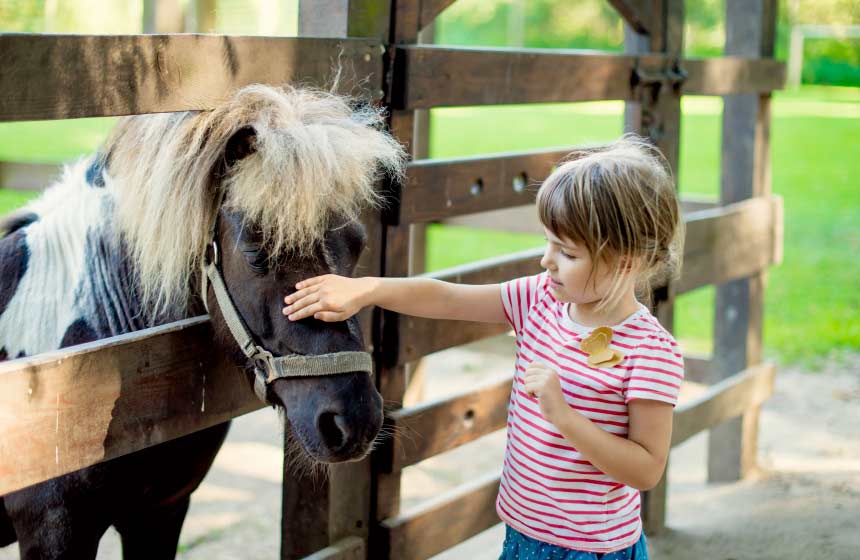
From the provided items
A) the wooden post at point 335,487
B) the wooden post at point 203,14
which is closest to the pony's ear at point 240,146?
the wooden post at point 335,487

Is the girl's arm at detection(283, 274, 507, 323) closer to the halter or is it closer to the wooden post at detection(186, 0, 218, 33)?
the halter

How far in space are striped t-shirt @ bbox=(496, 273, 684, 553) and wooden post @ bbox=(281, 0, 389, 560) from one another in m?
0.56

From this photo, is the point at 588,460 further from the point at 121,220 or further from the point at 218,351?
the point at 121,220

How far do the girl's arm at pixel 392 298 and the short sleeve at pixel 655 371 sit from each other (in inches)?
15.9

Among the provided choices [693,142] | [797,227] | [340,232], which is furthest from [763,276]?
[693,142]

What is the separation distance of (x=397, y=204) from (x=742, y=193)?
2380mm

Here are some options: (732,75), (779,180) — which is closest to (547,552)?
(732,75)

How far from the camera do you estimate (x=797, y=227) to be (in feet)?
38.4

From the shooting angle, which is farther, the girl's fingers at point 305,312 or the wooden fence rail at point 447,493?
the wooden fence rail at point 447,493

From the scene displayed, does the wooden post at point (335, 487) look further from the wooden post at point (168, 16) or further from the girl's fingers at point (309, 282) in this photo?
the wooden post at point (168, 16)

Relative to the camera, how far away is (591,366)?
1752 mm

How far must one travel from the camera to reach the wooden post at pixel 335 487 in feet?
7.22

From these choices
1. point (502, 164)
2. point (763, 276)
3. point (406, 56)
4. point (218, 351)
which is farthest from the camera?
point (763, 276)

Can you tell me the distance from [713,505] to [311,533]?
2.28 meters
